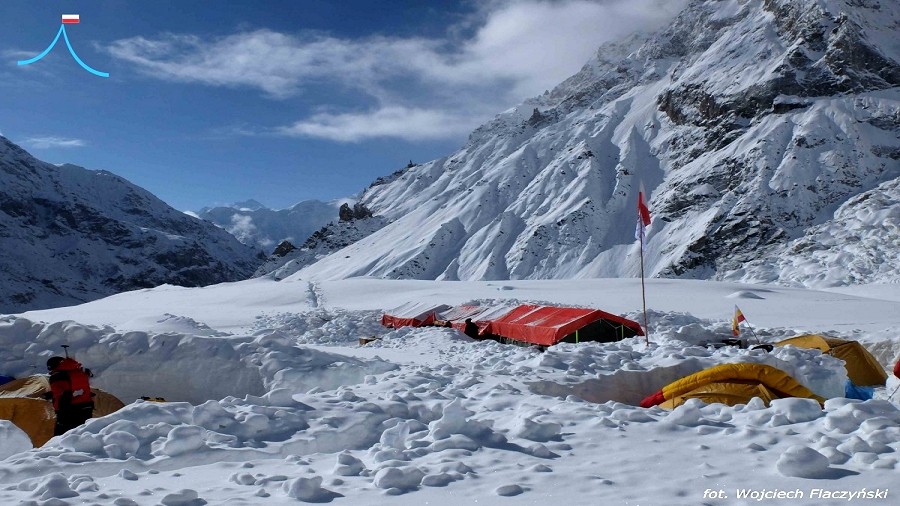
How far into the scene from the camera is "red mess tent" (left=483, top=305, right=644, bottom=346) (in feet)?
59.4

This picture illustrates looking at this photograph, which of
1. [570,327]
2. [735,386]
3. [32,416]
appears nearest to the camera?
[735,386]

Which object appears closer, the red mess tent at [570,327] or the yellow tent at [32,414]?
the yellow tent at [32,414]

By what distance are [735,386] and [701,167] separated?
4048 inches

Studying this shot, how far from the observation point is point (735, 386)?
884 centimetres

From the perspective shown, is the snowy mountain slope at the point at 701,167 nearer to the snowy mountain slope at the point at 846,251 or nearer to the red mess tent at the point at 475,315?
the snowy mountain slope at the point at 846,251

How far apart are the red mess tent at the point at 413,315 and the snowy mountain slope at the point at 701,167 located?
51.7 m

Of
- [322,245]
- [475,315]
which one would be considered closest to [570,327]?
[475,315]

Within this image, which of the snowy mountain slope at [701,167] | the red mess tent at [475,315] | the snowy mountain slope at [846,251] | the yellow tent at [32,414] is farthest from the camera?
the snowy mountain slope at [701,167]

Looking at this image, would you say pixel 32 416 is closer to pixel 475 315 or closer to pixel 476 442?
pixel 476 442

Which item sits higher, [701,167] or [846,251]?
[701,167]

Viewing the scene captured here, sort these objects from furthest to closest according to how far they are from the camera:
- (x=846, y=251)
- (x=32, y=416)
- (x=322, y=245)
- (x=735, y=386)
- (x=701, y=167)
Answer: (x=322, y=245)
(x=701, y=167)
(x=846, y=251)
(x=32, y=416)
(x=735, y=386)

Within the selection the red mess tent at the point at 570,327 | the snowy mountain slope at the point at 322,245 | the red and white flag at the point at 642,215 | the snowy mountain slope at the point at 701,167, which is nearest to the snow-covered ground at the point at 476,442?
the red and white flag at the point at 642,215

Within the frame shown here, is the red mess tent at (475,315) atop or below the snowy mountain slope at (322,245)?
below

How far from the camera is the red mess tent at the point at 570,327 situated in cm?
1809
